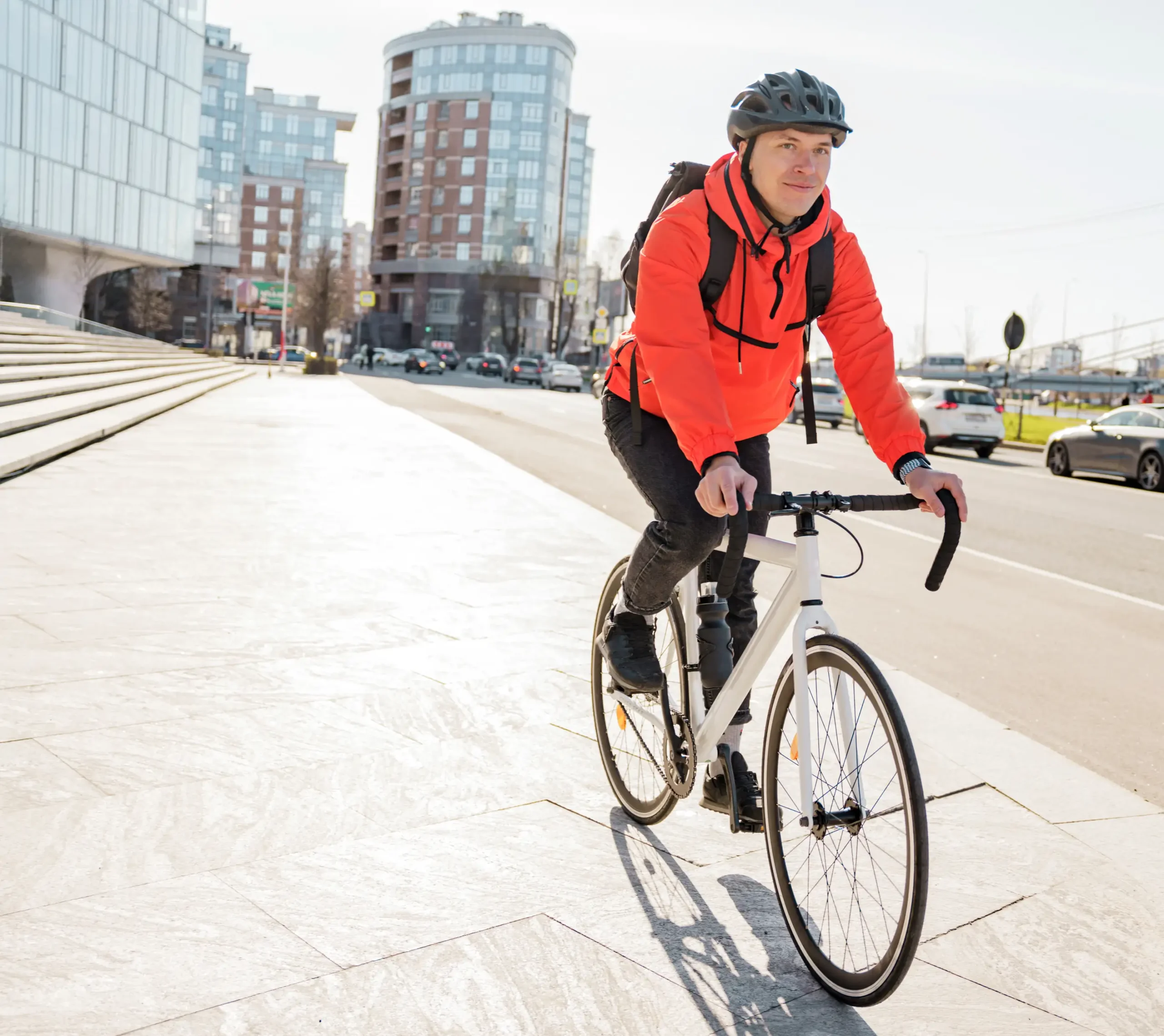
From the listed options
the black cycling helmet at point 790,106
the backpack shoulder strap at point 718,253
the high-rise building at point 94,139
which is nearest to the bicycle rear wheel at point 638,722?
the backpack shoulder strap at point 718,253

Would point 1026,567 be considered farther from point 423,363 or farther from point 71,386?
point 423,363

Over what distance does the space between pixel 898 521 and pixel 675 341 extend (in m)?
9.96

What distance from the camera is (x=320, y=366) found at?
5369 cm

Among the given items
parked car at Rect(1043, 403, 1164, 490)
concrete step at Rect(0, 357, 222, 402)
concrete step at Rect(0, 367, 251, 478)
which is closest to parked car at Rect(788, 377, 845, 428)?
parked car at Rect(1043, 403, 1164, 490)

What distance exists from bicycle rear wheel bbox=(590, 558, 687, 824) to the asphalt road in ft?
6.36

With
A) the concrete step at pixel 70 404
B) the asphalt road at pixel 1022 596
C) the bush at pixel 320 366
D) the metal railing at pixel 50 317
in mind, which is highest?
the metal railing at pixel 50 317

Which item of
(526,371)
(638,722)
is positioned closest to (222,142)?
(526,371)

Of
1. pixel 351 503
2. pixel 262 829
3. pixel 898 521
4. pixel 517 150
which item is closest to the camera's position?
pixel 262 829

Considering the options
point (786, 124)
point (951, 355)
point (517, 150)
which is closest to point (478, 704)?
point (786, 124)

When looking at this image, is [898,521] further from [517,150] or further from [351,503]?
[517,150]

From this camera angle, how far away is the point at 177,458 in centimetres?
1337

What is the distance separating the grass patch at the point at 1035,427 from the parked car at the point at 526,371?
24.9 m

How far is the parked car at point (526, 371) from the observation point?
66.0 metres

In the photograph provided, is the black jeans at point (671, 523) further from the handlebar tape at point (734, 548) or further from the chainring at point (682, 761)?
the handlebar tape at point (734, 548)
